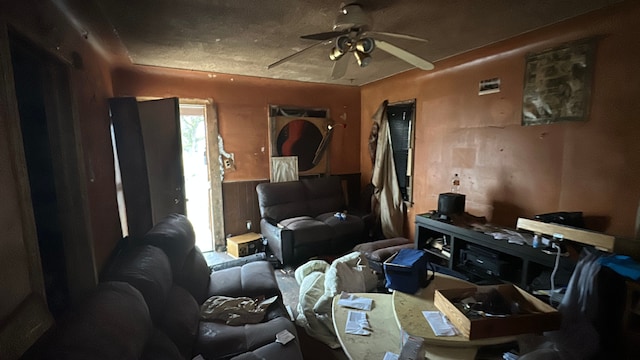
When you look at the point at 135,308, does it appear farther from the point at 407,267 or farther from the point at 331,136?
the point at 331,136

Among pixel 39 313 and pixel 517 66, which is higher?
pixel 517 66

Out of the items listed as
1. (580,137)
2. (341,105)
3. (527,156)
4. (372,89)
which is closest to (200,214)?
(341,105)

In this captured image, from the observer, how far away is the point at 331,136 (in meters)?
4.64

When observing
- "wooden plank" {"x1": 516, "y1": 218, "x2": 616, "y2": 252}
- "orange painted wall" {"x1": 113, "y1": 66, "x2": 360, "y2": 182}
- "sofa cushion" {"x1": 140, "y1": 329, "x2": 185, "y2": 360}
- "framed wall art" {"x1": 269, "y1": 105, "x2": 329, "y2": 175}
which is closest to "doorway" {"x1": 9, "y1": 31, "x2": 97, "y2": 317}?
"sofa cushion" {"x1": 140, "y1": 329, "x2": 185, "y2": 360}

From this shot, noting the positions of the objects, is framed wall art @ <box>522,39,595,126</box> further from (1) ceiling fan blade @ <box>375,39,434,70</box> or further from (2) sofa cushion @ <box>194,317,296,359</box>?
(2) sofa cushion @ <box>194,317,296,359</box>

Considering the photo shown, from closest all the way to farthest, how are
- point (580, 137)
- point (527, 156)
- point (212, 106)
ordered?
point (580, 137) < point (527, 156) < point (212, 106)

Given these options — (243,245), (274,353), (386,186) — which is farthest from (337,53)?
(243,245)

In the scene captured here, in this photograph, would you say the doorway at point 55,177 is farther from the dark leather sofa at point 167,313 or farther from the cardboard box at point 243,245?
the cardboard box at point 243,245

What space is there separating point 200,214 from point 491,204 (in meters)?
4.03

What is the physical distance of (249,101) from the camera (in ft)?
13.2

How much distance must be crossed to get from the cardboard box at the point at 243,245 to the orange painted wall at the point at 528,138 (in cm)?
213

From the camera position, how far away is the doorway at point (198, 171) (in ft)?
13.0

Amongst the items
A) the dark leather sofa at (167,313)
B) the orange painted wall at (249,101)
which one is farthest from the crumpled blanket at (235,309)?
the orange painted wall at (249,101)

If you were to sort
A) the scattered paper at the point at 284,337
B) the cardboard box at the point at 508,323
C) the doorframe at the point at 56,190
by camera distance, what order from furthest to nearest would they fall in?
the scattered paper at the point at 284,337
the cardboard box at the point at 508,323
the doorframe at the point at 56,190
